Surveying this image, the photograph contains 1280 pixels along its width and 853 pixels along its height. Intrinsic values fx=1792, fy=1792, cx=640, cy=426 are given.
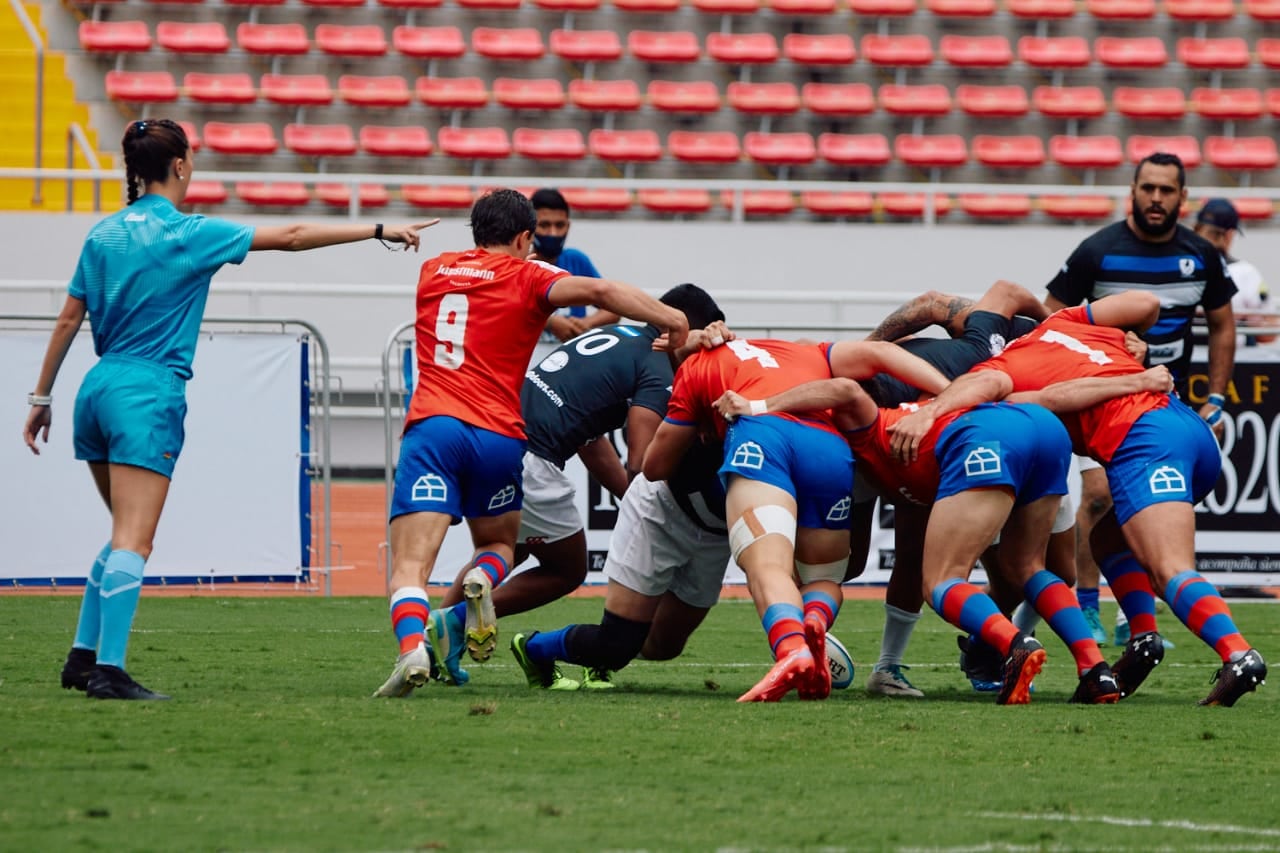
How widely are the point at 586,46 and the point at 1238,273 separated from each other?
10.8 meters

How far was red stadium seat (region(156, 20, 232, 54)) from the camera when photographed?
20.6 meters

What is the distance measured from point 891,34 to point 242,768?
18.9 metres

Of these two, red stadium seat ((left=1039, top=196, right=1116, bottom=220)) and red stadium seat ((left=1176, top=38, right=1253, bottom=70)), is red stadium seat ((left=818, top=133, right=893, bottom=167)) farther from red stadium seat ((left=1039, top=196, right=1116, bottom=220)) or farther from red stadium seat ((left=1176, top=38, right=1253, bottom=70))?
red stadium seat ((left=1176, top=38, right=1253, bottom=70))

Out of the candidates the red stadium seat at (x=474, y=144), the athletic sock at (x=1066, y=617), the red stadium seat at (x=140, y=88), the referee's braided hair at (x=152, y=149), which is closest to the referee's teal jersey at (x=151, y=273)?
the referee's braided hair at (x=152, y=149)

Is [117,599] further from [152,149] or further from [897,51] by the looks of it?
[897,51]

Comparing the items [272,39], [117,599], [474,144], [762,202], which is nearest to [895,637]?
[117,599]

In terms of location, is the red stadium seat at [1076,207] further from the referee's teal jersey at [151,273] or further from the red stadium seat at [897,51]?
the referee's teal jersey at [151,273]

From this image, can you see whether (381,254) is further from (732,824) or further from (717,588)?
(732,824)

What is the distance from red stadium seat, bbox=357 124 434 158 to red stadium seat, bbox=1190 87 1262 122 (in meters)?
8.99

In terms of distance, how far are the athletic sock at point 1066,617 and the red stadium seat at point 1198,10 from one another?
1695 centimetres

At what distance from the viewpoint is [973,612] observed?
19.7 feet

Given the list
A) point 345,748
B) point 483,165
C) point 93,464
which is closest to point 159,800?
point 345,748

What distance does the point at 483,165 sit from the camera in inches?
802

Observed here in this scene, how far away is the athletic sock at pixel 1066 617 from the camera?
6.31m
